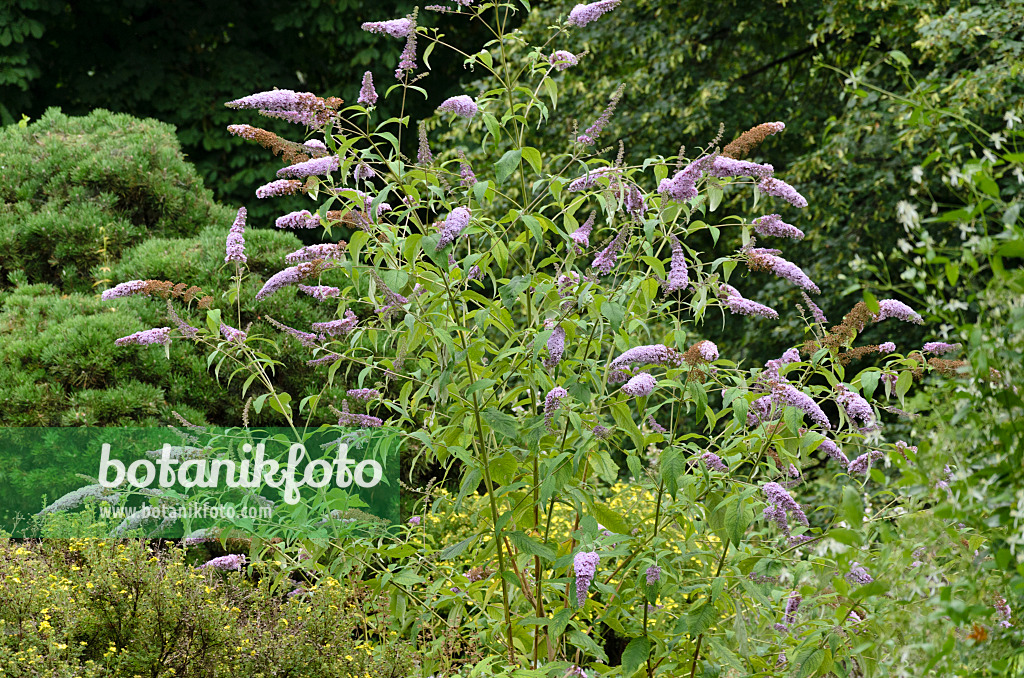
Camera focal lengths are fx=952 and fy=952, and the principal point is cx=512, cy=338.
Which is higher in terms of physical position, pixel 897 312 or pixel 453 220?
pixel 453 220

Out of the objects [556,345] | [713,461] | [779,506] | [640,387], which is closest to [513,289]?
[556,345]

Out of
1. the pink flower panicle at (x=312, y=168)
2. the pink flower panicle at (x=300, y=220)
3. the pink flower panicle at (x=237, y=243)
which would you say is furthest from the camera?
the pink flower panicle at (x=237, y=243)

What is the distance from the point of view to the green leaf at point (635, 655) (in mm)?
2457

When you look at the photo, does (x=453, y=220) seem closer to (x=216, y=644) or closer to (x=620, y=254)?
(x=620, y=254)

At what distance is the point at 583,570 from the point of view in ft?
7.29

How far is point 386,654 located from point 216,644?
608 mm

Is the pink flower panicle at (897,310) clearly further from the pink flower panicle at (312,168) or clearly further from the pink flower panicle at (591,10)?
the pink flower panicle at (312,168)

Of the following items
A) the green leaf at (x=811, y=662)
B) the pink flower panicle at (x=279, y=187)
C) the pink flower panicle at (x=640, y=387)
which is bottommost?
the green leaf at (x=811, y=662)

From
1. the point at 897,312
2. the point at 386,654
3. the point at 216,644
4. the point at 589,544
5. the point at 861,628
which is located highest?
the point at 897,312

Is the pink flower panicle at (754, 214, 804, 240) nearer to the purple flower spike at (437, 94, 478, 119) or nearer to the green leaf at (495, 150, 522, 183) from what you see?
the green leaf at (495, 150, 522, 183)

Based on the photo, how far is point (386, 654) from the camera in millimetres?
3416

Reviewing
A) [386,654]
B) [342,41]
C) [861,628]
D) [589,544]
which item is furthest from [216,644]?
[342,41]

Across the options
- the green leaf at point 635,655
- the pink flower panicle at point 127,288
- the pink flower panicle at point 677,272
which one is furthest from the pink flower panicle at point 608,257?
the pink flower panicle at point 127,288

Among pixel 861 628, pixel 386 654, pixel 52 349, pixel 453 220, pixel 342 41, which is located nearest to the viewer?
pixel 453 220
